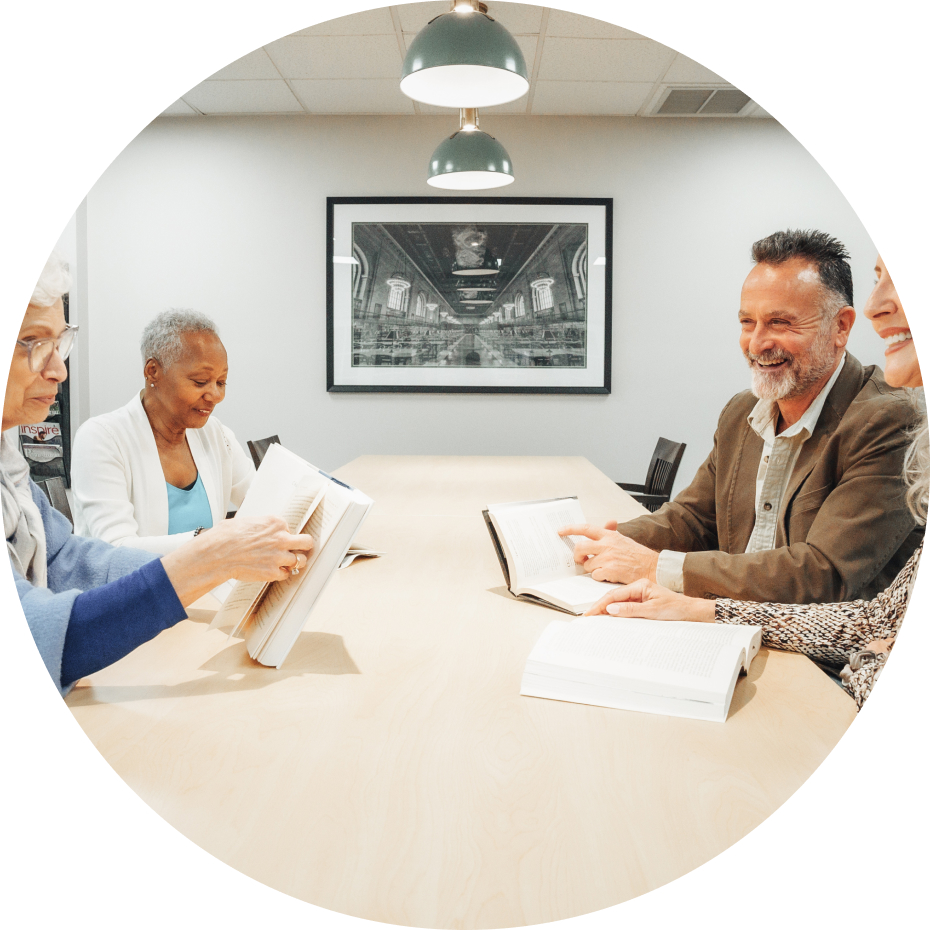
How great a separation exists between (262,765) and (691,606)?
2.41ft

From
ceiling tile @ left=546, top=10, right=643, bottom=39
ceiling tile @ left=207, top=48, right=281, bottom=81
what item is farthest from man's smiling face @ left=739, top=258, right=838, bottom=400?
ceiling tile @ left=207, top=48, right=281, bottom=81

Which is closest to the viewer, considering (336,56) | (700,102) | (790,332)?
(790,332)

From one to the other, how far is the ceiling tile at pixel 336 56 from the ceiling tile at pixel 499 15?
196mm

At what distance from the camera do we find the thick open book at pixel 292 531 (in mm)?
1060

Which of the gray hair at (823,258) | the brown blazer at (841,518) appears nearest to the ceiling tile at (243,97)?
the gray hair at (823,258)

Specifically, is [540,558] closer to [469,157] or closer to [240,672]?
[240,672]

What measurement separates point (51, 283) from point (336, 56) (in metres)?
3.31

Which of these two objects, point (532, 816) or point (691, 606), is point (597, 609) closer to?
point (691, 606)

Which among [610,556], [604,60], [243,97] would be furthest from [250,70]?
[610,556]

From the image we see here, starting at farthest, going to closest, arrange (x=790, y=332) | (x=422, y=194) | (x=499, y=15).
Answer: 1. (x=422, y=194)
2. (x=499, y=15)
3. (x=790, y=332)

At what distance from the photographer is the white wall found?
15.4 feet

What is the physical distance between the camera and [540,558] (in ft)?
4.84

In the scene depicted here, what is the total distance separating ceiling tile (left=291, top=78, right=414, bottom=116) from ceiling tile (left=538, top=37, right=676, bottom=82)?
0.86m

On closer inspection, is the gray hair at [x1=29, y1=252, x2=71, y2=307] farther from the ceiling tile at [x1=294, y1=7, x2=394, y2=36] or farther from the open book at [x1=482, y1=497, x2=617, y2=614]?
the ceiling tile at [x1=294, y1=7, x2=394, y2=36]
